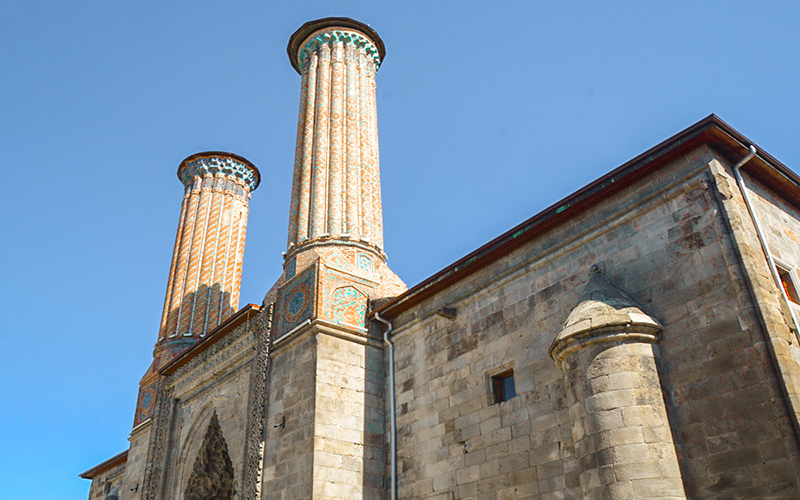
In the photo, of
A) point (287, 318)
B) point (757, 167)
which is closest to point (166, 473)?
point (287, 318)

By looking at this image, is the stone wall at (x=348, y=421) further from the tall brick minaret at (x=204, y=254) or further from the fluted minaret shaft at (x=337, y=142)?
the tall brick minaret at (x=204, y=254)

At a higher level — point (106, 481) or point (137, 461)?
point (106, 481)

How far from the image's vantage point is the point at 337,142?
36.2ft

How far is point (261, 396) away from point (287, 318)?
42.8 inches

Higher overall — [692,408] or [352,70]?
[352,70]

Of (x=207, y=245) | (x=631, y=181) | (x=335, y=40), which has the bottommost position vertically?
(x=631, y=181)

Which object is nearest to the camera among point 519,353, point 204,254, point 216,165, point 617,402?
point 617,402

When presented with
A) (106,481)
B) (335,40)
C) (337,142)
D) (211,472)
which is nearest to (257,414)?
(211,472)

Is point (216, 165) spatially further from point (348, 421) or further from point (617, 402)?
point (617, 402)

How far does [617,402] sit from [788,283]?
6.80 ft

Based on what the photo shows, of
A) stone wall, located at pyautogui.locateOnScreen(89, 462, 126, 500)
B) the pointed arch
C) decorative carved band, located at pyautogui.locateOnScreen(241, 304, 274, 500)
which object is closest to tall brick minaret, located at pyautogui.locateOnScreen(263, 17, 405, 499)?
decorative carved band, located at pyautogui.locateOnScreen(241, 304, 274, 500)

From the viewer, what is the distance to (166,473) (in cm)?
1068

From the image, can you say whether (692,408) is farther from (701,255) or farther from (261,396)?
(261,396)

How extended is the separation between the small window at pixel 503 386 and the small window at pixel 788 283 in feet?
8.89
